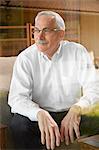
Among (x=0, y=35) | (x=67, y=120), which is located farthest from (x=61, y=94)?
(x=0, y=35)

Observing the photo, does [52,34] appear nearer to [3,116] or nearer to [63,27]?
[63,27]

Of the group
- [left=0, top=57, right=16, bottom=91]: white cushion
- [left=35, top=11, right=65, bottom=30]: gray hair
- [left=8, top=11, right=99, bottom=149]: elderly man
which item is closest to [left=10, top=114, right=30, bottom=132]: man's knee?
[left=8, top=11, right=99, bottom=149]: elderly man

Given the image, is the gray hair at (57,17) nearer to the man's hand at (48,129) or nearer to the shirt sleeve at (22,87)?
the shirt sleeve at (22,87)

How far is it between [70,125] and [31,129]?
15 cm

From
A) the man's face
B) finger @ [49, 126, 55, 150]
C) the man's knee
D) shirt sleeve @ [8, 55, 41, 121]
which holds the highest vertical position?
the man's face

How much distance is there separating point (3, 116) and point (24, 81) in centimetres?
16

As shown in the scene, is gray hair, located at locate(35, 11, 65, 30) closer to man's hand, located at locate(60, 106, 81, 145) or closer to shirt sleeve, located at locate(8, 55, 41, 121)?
shirt sleeve, located at locate(8, 55, 41, 121)

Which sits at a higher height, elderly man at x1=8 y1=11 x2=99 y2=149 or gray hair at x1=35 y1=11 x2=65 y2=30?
gray hair at x1=35 y1=11 x2=65 y2=30

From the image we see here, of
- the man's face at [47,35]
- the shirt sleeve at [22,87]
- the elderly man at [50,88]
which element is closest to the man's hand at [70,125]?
the elderly man at [50,88]

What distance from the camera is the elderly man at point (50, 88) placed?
94 centimetres

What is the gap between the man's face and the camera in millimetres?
917

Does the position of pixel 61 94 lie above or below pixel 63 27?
below

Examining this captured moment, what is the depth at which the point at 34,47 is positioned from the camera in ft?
3.08

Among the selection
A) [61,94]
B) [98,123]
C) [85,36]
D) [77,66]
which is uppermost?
[85,36]
